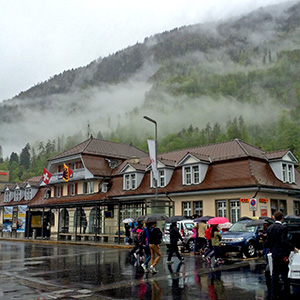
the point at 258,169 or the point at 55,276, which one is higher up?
the point at 258,169

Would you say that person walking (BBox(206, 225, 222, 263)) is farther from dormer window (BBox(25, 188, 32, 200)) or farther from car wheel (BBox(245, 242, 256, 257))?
dormer window (BBox(25, 188, 32, 200))

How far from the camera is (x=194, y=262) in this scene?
16.6 meters

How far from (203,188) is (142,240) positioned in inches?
684

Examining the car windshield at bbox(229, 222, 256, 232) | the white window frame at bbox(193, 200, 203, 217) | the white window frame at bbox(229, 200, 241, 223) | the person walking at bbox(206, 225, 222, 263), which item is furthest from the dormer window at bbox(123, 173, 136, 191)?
the person walking at bbox(206, 225, 222, 263)

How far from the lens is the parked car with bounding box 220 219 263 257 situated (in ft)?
58.8

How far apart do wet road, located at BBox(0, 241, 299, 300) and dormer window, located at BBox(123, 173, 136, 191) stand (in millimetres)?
21214

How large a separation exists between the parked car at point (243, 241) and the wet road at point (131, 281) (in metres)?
1.14

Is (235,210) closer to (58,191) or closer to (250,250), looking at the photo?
(250,250)

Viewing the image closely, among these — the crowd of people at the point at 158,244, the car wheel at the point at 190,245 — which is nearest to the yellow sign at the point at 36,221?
the car wheel at the point at 190,245

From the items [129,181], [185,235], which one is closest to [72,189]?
[129,181]

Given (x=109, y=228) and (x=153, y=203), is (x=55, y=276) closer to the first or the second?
(x=153, y=203)

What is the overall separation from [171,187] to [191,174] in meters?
2.41

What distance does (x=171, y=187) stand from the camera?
3434 cm

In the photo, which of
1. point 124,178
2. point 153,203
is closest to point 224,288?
point 153,203
